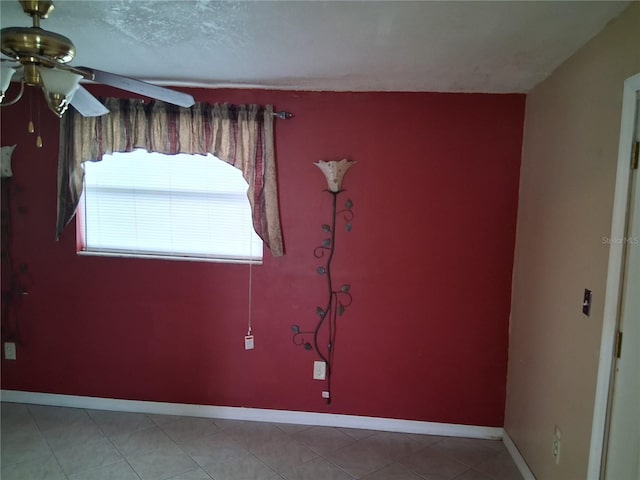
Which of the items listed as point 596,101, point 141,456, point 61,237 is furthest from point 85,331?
point 596,101

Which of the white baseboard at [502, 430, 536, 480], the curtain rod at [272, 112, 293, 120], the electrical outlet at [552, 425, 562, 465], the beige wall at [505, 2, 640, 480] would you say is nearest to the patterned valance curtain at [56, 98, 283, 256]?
the curtain rod at [272, 112, 293, 120]

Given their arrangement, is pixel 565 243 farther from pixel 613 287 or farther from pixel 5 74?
pixel 5 74

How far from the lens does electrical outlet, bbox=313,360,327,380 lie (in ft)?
8.70

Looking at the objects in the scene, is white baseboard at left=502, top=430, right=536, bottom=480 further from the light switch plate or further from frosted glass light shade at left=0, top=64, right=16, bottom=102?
frosted glass light shade at left=0, top=64, right=16, bottom=102

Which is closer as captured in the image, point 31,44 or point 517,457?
point 31,44

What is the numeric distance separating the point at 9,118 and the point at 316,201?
2085 millimetres

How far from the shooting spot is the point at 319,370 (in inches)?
105

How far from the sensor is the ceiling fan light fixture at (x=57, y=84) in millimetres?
1249

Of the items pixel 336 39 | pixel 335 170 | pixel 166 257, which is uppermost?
pixel 336 39

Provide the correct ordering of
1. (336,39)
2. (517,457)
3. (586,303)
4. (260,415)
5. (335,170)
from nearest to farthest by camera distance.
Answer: (586,303) → (336,39) → (517,457) → (335,170) → (260,415)

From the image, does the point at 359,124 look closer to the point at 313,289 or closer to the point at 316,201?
the point at 316,201

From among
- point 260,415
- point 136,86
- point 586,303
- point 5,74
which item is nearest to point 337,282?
point 260,415

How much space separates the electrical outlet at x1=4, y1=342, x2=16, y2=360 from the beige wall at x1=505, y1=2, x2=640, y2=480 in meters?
3.33

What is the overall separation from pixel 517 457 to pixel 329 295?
1.43m
